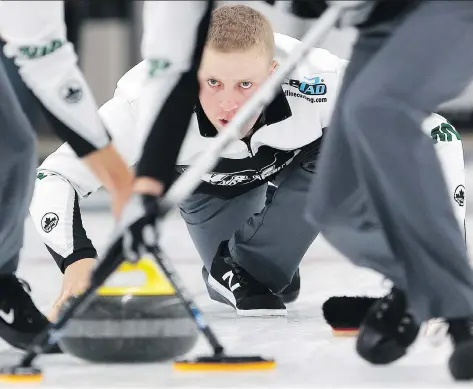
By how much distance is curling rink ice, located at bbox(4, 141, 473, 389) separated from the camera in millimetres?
1854

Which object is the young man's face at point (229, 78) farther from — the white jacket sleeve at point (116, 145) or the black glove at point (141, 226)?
the black glove at point (141, 226)

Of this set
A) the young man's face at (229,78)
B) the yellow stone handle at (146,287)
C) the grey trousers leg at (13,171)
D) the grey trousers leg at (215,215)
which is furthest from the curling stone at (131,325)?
the grey trousers leg at (215,215)

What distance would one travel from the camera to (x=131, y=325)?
6.42 ft

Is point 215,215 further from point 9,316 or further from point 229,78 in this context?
point 9,316

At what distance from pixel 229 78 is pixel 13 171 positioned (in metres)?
0.58

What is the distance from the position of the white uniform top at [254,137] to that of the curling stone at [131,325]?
0.55m

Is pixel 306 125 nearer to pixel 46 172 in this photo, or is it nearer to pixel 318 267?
pixel 46 172

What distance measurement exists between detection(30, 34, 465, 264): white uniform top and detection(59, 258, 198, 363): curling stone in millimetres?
552

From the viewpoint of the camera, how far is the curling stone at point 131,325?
196cm

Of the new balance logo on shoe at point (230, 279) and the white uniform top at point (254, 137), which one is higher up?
the white uniform top at point (254, 137)

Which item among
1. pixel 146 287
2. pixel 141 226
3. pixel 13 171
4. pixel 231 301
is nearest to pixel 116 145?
pixel 13 171

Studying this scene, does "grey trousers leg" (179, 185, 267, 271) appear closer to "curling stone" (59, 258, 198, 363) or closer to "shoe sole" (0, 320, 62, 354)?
"shoe sole" (0, 320, 62, 354)

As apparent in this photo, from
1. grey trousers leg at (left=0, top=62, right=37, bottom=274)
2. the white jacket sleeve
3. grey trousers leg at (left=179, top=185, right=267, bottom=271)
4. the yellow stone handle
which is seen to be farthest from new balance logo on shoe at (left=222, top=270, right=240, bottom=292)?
the yellow stone handle

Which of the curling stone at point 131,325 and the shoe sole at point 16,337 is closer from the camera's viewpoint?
Result: the curling stone at point 131,325
